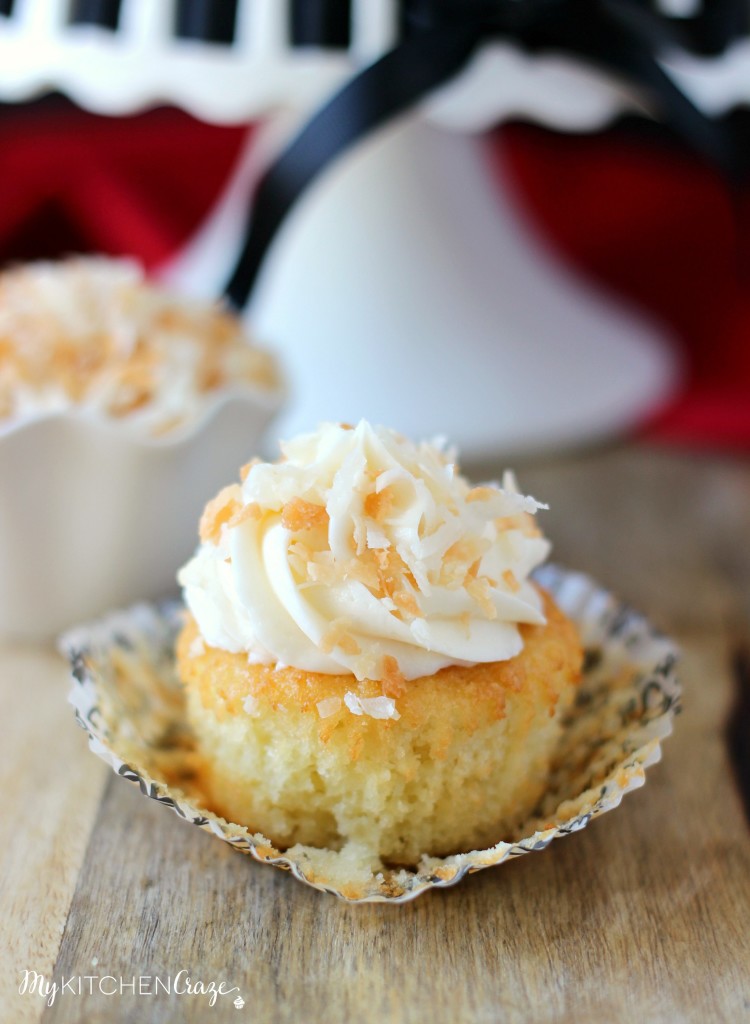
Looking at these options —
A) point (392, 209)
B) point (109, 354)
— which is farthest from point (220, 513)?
point (392, 209)

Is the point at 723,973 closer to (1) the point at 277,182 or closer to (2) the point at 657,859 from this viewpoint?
(2) the point at 657,859

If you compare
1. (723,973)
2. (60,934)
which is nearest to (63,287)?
(60,934)

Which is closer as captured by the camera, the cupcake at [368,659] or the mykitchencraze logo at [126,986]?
the mykitchencraze logo at [126,986]

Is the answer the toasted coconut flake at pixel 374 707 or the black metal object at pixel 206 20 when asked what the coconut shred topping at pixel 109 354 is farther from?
the toasted coconut flake at pixel 374 707

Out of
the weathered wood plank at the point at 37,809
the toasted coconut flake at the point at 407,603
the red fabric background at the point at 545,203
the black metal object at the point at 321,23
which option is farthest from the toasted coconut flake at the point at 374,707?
the red fabric background at the point at 545,203

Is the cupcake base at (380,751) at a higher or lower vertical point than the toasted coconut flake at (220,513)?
lower
